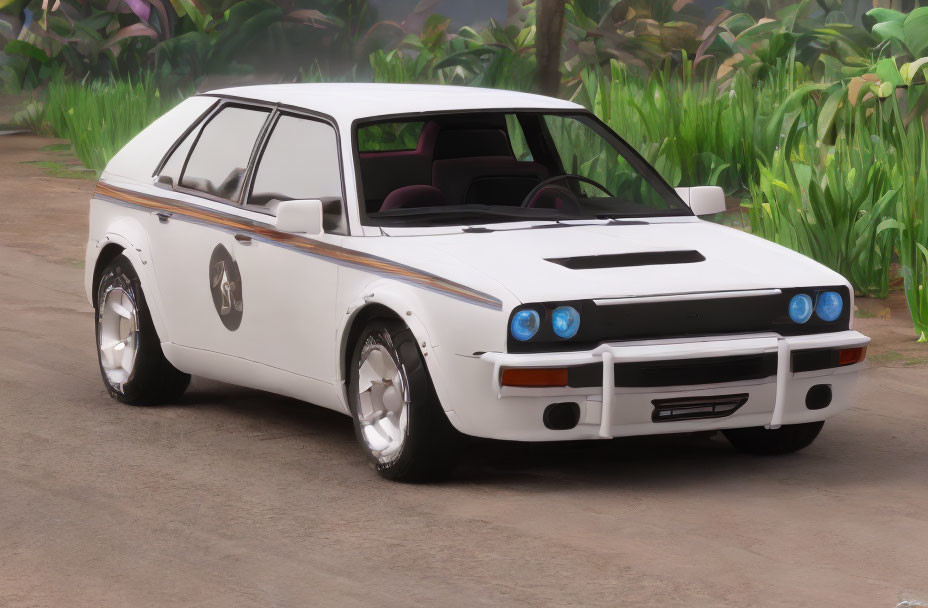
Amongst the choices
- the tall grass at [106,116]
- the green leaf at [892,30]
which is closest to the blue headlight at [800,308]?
the green leaf at [892,30]

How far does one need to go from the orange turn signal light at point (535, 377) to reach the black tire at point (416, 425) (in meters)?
0.38

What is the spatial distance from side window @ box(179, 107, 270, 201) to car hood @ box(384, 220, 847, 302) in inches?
48.2

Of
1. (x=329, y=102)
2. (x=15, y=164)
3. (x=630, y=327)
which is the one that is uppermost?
(x=329, y=102)

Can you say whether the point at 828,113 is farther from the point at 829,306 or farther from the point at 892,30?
the point at 829,306

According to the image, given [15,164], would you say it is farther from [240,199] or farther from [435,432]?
[435,432]

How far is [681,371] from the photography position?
6.39 m

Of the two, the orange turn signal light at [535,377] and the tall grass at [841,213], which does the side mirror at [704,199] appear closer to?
the orange turn signal light at [535,377]

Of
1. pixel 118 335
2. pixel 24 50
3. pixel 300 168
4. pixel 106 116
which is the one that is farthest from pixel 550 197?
pixel 24 50

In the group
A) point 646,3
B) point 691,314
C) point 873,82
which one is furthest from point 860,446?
Answer: point 646,3

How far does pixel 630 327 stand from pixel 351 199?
1.40 meters

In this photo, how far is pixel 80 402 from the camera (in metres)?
8.48

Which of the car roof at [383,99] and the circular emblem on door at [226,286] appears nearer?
the car roof at [383,99]

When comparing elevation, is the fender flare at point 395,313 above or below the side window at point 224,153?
below

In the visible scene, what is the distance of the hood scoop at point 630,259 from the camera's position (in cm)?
665
